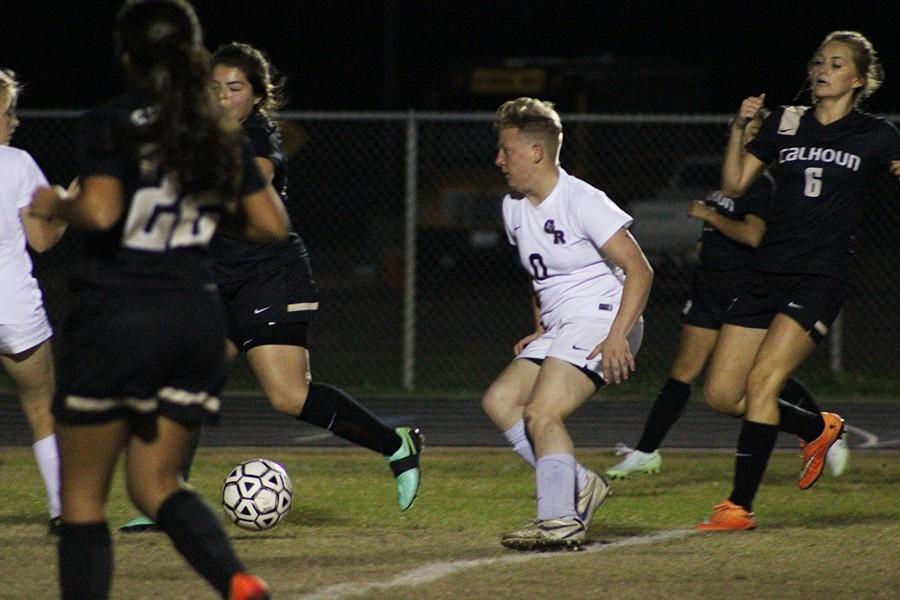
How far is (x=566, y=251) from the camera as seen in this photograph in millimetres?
6672

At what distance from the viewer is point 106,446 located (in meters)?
4.50

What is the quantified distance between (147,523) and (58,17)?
29359 mm

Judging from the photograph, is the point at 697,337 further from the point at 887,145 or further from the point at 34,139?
the point at 34,139

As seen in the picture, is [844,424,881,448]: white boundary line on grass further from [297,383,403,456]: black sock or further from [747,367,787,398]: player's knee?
[297,383,403,456]: black sock

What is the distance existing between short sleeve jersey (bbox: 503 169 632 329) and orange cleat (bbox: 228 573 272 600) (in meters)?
2.54

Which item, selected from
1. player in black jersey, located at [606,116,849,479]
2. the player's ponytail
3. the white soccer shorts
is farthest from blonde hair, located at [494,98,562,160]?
the player's ponytail

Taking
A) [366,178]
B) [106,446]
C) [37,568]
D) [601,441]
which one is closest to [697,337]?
[601,441]

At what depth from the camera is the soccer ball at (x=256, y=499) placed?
6820 millimetres

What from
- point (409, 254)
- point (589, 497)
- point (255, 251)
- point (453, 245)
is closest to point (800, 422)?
point (589, 497)

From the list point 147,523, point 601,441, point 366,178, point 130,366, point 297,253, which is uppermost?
point 130,366

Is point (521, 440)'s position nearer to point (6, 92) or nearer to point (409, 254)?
point (6, 92)

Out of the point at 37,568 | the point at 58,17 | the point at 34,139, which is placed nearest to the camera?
the point at 37,568

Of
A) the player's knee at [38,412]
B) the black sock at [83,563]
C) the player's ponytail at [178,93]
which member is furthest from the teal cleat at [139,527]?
the player's ponytail at [178,93]

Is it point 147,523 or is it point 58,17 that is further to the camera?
point 58,17
